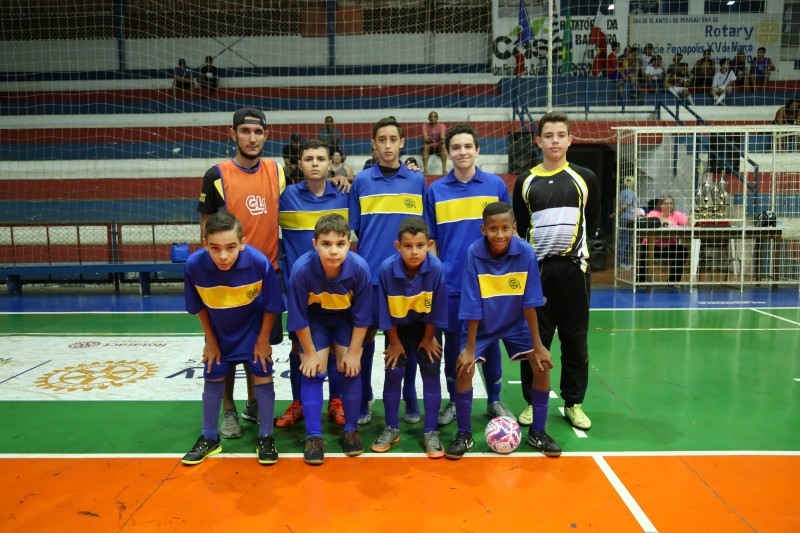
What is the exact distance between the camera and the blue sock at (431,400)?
3.59 m

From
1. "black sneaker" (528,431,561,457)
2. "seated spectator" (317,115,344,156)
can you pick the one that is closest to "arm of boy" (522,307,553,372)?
"black sneaker" (528,431,561,457)

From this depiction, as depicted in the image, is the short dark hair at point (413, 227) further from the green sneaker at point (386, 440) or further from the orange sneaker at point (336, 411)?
the orange sneaker at point (336, 411)

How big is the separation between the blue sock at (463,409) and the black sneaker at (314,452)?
2.72 feet

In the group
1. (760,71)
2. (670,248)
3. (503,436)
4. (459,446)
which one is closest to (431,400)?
(459,446)

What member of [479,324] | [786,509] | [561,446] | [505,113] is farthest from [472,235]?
[505,113]

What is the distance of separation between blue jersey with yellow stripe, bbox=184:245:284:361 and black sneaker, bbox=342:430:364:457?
0.76m

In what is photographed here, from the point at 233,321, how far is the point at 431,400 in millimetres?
1282

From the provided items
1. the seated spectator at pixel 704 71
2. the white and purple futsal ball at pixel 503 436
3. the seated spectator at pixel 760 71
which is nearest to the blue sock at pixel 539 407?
the white and purple futsal ball at pixel 503 436

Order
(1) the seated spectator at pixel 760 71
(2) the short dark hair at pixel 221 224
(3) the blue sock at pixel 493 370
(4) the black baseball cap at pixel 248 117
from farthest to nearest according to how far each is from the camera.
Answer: (1) the seated spectator at pixel 760 71
(3) the blue sock at pixel 493 370
(4) the black baseball cap at pixel 248 117
(2) the short dark hair at pixel 221 224

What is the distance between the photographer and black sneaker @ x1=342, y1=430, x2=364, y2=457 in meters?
3.50

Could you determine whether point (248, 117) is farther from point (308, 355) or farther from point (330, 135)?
point (330, 135)

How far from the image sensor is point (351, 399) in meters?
3.60

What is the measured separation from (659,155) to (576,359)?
1082cm

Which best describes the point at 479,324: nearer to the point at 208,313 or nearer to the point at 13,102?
the point at 208,313
